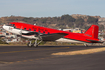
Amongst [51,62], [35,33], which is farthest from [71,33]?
[51,62]

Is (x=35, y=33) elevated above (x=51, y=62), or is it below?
above

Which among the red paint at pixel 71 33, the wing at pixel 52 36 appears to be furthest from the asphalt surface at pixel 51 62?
the red paint at pixel 71 33

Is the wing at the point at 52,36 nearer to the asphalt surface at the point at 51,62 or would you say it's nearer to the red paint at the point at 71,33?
the red paint at the point at 71,33

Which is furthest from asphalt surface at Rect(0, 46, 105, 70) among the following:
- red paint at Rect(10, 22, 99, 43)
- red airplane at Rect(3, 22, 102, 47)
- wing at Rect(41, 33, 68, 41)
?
red paint at Rect(10, 22, 99, 43)

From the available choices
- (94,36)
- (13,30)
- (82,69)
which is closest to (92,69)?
(82,69)

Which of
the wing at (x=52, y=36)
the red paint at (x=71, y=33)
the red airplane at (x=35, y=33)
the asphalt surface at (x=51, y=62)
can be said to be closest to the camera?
the asphalt surface at (x=51, y=62)

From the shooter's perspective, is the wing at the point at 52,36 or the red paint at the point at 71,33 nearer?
the wing at the point at 52,36

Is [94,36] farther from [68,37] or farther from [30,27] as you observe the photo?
[30,27]

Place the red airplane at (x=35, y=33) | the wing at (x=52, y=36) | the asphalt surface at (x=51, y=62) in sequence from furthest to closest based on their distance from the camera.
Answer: the red airplane at (x=35, y=33) → the wing at (x=52, y=36) → the asphalt surface at (x=51, y=62)

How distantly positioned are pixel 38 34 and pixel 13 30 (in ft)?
17.9

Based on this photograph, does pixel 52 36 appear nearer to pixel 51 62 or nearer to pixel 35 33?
pixel 35 33

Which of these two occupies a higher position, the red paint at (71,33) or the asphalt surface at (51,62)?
the red paint at (71,33)

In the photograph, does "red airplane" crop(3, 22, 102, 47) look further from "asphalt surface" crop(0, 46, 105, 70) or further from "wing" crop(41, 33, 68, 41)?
"asphalt surface" crop(0, 46, 105, 70)

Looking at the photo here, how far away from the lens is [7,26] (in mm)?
41469
